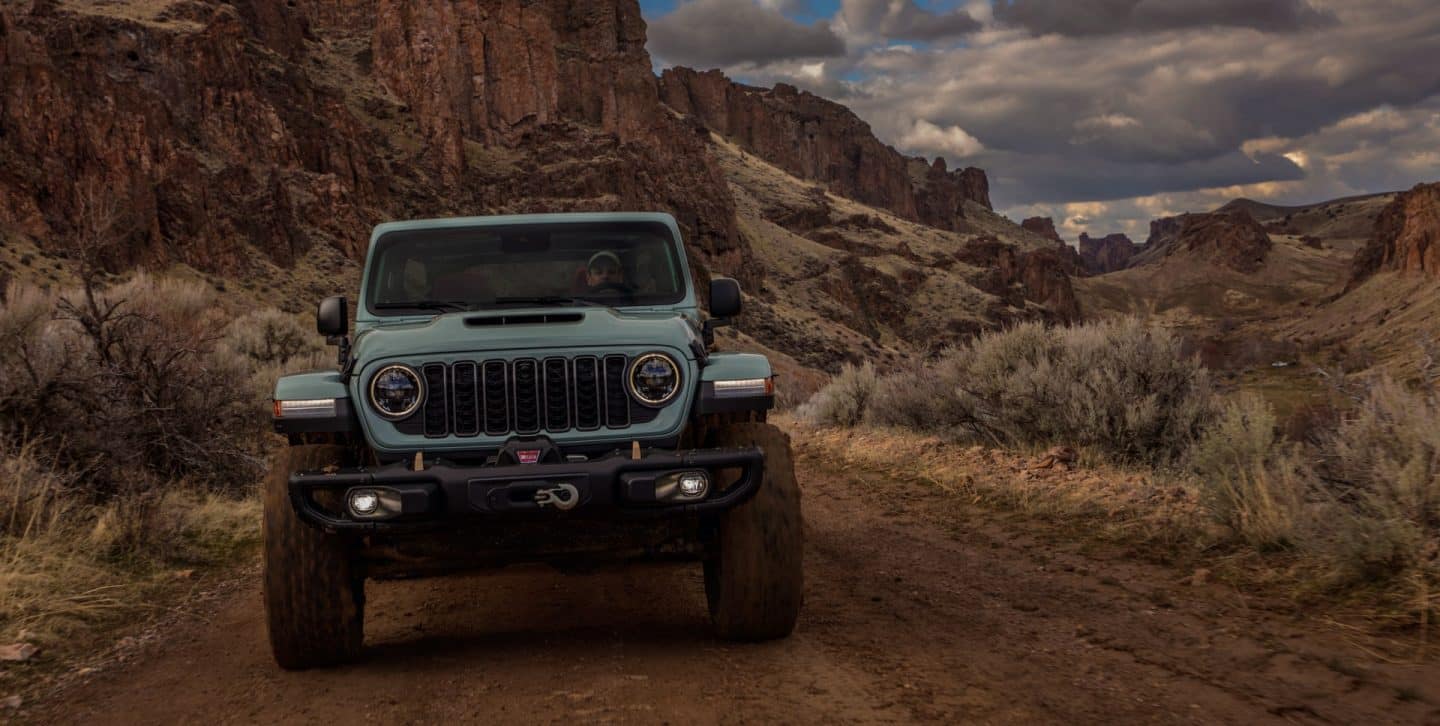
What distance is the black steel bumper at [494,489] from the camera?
4.24m

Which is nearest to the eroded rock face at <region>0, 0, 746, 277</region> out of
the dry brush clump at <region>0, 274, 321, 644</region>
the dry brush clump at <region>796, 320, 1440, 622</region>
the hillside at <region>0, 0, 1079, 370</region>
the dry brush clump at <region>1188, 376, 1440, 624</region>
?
the hillside at <region>0, 0, 1079, 370</region>

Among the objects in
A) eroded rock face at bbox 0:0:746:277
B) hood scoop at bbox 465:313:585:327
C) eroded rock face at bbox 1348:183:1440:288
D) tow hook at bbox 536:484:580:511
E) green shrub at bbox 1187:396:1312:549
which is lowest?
green shrub at bbox 1187:396:1312:549

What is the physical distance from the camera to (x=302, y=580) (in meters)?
4.59

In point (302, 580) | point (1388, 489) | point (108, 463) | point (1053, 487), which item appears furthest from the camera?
point (1053, 487)

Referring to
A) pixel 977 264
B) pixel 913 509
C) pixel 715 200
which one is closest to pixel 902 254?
pixel 977 264

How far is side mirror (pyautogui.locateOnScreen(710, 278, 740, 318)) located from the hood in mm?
871

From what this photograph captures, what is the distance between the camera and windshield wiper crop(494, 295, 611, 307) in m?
5.75

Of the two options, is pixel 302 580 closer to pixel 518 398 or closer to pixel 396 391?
pixel 396 391

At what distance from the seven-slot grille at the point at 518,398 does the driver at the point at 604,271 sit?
Result: 135 centimetres

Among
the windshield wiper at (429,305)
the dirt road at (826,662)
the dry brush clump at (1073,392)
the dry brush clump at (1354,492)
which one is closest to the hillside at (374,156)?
the dry brush clump at (1073,392)

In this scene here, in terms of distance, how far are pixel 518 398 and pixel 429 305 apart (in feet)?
4.61

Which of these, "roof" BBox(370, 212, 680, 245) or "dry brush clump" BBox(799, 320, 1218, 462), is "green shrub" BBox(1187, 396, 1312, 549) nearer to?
"dry brush clump" BBox(799, 320, 1218, 462)

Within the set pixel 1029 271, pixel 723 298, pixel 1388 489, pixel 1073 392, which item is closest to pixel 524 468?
pixel 723 298

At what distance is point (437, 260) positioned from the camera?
609 cm
